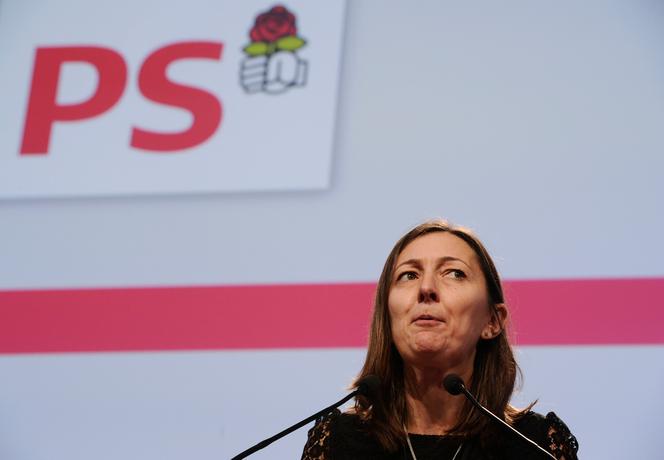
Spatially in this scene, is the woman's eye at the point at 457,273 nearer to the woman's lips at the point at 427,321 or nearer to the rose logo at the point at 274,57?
the woman's lips at the point at 427,321

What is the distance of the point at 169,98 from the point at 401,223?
2.95ft

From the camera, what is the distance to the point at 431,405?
174 centimetres

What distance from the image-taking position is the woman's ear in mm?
1801

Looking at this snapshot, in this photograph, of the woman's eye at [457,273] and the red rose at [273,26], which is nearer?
the woman's eye at [457,273]

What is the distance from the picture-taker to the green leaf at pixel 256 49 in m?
2.73

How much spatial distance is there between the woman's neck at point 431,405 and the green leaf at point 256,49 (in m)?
1.36

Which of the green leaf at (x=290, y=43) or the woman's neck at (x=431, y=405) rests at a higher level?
the green leaf at (x=290, y=43)

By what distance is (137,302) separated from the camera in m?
2.53

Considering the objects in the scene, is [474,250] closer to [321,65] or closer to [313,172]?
[313,172]

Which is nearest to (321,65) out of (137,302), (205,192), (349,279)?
(205,192)

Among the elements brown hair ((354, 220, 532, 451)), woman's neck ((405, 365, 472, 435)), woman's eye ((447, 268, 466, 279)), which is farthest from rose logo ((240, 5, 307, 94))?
woman's neck ((405, 365, 472, 435))

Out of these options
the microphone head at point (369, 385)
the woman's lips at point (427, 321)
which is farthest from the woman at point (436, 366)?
the microphone head at point (369, 385)

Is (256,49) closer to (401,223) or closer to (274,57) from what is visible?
(274,57)

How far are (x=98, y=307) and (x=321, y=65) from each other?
101 centimetres
